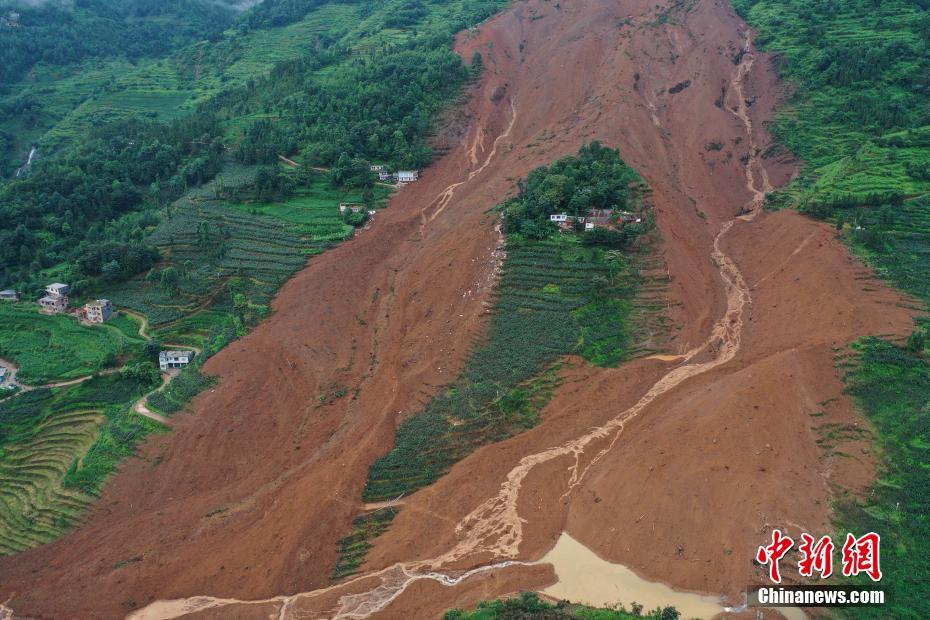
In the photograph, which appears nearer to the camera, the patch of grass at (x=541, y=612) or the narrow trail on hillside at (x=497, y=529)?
the patch of grass at (x=541, y=612)

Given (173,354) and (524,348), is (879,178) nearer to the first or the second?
(524,348)

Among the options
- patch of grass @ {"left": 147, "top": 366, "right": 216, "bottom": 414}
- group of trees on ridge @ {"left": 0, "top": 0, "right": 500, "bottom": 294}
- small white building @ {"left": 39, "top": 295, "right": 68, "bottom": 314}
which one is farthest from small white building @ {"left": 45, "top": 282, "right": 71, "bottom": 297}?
patch of grass @ {"left": 147, "top": 366, "right": 216, "bottom": 414}

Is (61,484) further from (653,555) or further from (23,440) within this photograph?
(653,555)

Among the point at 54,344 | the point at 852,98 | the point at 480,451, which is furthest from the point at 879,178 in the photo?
the point at 54,344

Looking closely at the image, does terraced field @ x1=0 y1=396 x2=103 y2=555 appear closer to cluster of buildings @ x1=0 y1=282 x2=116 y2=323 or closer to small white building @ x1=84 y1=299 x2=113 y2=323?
small white building @ x1=84 y1=299 x2=113 y2=323

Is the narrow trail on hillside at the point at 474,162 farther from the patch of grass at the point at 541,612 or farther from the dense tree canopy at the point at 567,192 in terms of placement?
the patch of grass at the point at 541,612

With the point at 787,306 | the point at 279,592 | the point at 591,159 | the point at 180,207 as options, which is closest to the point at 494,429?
the point at 279,592

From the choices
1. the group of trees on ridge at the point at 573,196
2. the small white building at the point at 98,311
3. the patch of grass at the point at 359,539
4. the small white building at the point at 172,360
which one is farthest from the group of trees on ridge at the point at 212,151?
the patch of grass at the point at 359,539
